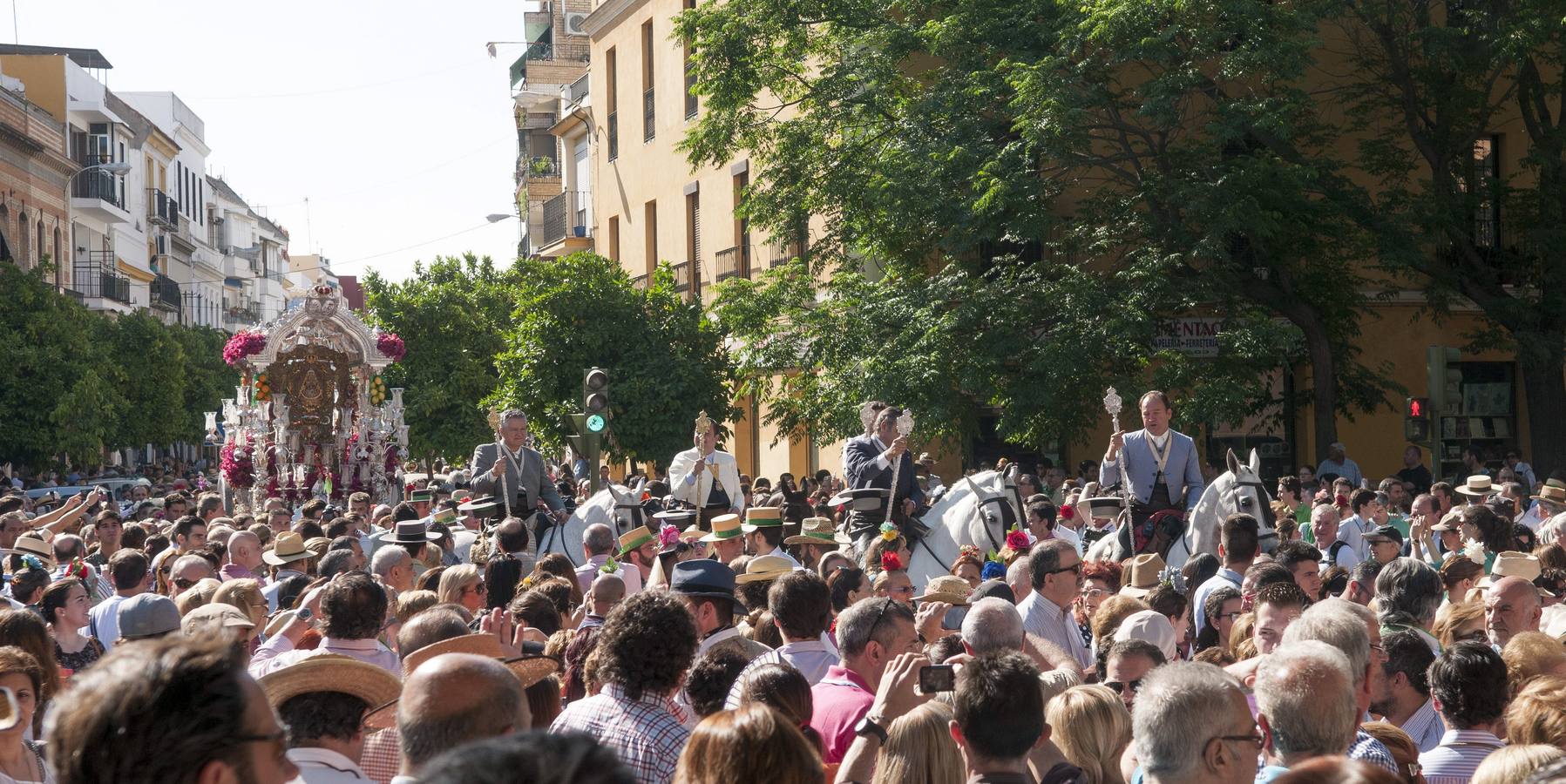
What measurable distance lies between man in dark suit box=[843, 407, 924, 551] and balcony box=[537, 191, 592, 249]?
31115 millimetres

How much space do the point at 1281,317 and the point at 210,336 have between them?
162ft

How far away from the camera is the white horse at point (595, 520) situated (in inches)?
563

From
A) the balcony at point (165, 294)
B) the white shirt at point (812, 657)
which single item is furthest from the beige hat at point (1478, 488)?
the balcony at point (165, 294)

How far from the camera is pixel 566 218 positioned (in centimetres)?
4647

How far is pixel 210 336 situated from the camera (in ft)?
214

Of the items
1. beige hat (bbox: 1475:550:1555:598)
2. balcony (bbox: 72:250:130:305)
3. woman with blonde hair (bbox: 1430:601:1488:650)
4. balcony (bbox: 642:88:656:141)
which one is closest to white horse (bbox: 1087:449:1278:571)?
beige hat (bbox: 1475:550:1555:598)

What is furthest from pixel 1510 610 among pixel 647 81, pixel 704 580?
pixel 647 81

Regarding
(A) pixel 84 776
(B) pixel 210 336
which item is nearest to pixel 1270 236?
(A) pixel 84 776

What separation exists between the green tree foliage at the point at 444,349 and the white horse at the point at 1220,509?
1188 inches

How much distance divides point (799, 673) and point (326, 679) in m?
1.38

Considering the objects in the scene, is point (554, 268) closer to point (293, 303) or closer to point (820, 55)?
point (293, 303)

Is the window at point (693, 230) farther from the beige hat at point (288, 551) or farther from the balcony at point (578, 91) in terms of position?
the beige hat at point (288, 551)

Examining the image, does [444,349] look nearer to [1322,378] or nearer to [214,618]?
[1322,378]

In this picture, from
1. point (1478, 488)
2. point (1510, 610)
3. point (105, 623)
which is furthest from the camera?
point (1478, 488)
